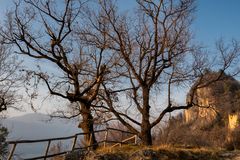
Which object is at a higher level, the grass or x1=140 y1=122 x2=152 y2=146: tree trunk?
x1=140 y1=122 x2=152 y2=146: tree trunk

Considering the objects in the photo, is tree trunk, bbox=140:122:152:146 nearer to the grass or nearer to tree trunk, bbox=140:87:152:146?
tree trunk, bbox=140:87:152:146

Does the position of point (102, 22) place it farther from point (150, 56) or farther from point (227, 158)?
point (227, 158)

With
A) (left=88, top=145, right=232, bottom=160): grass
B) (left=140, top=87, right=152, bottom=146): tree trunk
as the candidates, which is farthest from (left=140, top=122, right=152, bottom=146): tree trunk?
(left=88, top=145, right=232, bottom=160): grass

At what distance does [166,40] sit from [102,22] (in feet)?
13.4

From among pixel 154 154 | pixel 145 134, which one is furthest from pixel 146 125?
pixel 154 154

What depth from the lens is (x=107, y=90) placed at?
2077 cm

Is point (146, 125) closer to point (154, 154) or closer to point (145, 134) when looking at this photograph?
point (145, 134)

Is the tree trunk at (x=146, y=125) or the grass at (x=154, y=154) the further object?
the tree trunk at (x=146, y=125)

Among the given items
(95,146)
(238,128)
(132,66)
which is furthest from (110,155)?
(238,128)

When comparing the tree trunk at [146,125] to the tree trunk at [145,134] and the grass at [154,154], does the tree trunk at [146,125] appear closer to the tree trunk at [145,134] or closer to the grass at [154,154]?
the tree trunk at [145,134]

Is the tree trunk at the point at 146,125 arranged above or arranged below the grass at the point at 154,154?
above

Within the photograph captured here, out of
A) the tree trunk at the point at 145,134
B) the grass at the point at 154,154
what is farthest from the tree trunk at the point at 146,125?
the grass at the point at 154,154

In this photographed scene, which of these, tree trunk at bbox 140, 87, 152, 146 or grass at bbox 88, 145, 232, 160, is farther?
tree trunk at bbox 140, 87, 152, 146

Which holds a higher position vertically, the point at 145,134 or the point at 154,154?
the point at 145,134
